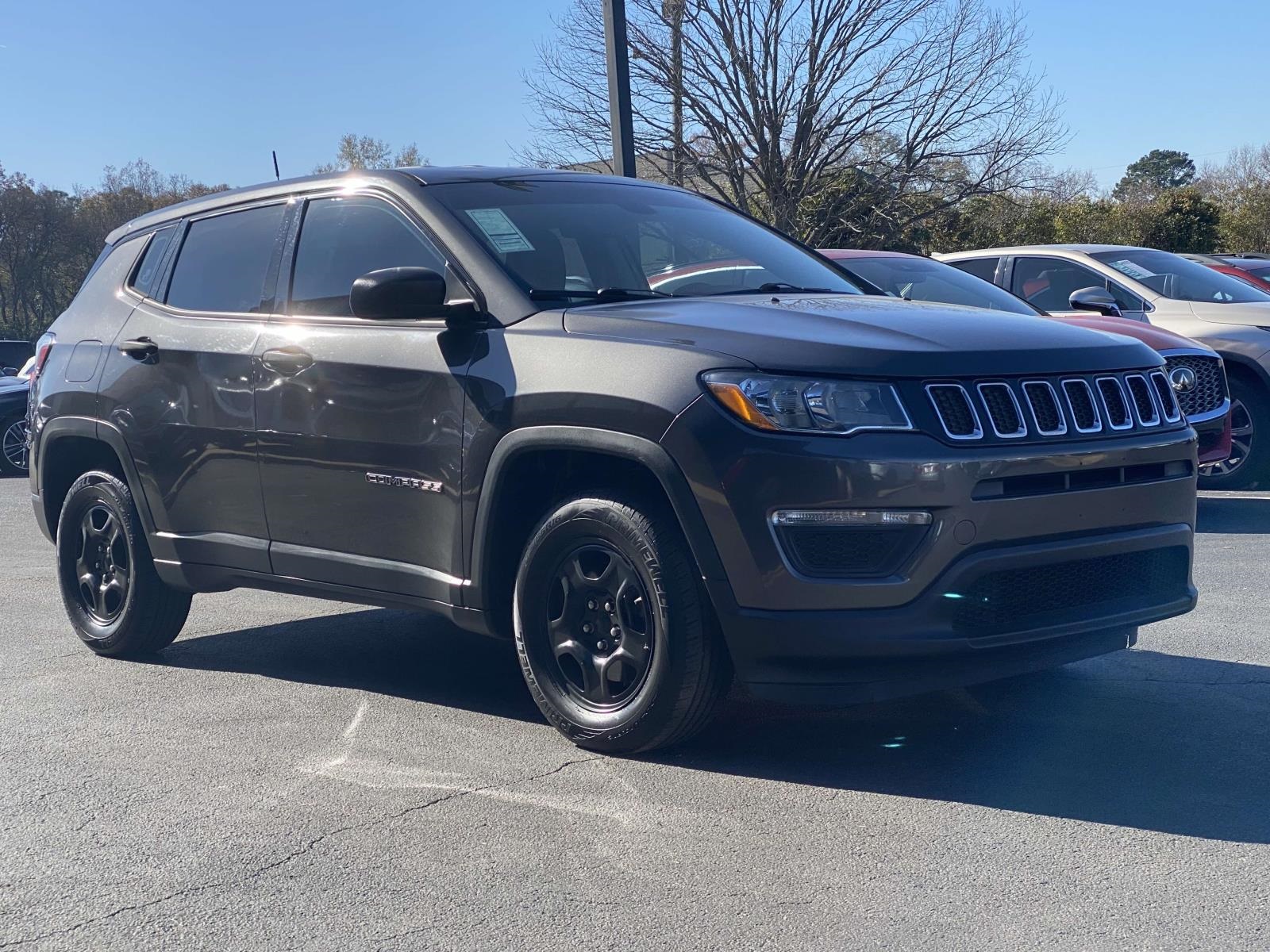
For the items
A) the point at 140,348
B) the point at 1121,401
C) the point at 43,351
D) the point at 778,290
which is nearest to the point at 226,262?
the point at 140,348

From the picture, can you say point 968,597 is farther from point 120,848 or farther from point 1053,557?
point 120,848

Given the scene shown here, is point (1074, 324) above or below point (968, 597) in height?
above

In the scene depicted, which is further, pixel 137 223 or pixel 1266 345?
pixel 1266 345

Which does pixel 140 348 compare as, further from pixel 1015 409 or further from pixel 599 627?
pixel 1015 409

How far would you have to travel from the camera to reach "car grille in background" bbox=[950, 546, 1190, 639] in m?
3.89

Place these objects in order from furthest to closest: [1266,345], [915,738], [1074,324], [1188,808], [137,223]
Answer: [1266,345] → [137,223] → [1074,324] → [915,738] → [1188,808]

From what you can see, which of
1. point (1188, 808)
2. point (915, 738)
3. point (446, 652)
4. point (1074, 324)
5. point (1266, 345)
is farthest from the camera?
point (1266, 345)

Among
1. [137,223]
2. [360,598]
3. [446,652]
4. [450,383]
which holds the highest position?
[137,223]

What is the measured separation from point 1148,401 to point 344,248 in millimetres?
2745

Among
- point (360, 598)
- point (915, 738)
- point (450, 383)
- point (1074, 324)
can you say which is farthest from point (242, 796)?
point (1074, 324)

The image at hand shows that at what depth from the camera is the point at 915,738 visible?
4.46 metres

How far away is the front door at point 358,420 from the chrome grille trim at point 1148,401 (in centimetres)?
200

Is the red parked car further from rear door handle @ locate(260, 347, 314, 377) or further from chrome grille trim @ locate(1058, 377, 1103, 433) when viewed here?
rear door handle @ locate(260, 347, 314, 377)

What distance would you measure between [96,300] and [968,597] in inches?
163
